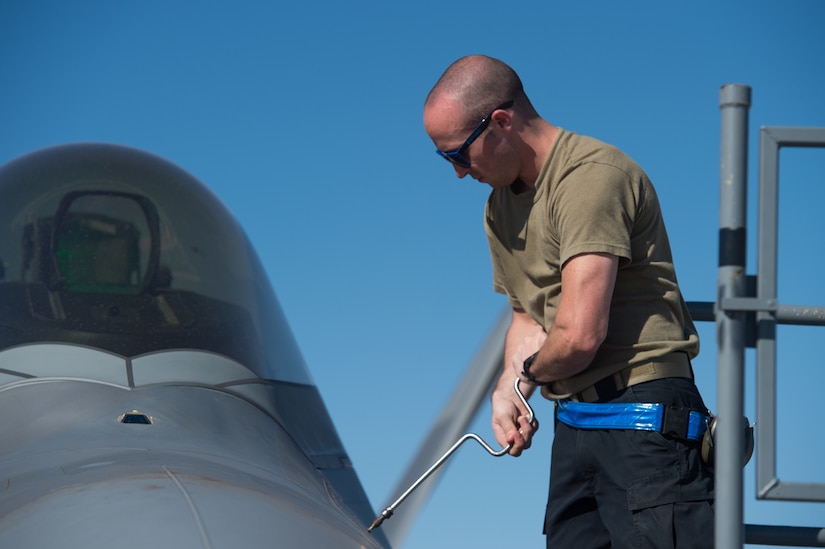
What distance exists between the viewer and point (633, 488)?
3354 mm

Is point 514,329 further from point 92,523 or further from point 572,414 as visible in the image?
point 92,523

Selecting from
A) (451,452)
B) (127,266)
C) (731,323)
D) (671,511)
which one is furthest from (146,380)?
(731,323)

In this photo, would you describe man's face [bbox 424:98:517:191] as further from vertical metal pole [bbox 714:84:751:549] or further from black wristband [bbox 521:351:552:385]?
vertical metal pole [bbox 714:84:751:549]

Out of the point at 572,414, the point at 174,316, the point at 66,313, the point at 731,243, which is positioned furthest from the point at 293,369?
the point at 731,243

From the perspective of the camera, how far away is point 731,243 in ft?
9.55

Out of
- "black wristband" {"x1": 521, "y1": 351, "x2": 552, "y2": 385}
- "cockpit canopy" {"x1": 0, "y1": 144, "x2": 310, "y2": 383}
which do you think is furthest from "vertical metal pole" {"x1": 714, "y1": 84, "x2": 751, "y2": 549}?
"cockpit canopy" {"x1": 0, "y1": 144, "x2": 310, "y2": 383}

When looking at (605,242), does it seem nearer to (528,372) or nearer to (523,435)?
(528,372)

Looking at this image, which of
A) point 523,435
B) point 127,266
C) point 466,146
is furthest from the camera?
point 127,266

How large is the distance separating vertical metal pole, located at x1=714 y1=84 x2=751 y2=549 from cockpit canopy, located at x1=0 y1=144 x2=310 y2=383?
2166 mm

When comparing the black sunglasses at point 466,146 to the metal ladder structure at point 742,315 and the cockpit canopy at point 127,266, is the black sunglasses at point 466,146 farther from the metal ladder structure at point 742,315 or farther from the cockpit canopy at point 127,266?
the cockpit canopy at point 127,266

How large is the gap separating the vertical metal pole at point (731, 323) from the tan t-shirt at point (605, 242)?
387 mm

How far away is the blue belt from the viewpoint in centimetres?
336

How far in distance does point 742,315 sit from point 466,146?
1.00m

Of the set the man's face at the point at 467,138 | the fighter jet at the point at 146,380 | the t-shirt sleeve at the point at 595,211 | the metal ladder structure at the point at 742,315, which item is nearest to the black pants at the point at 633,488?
the metal ladder structure at the point at 742,315
